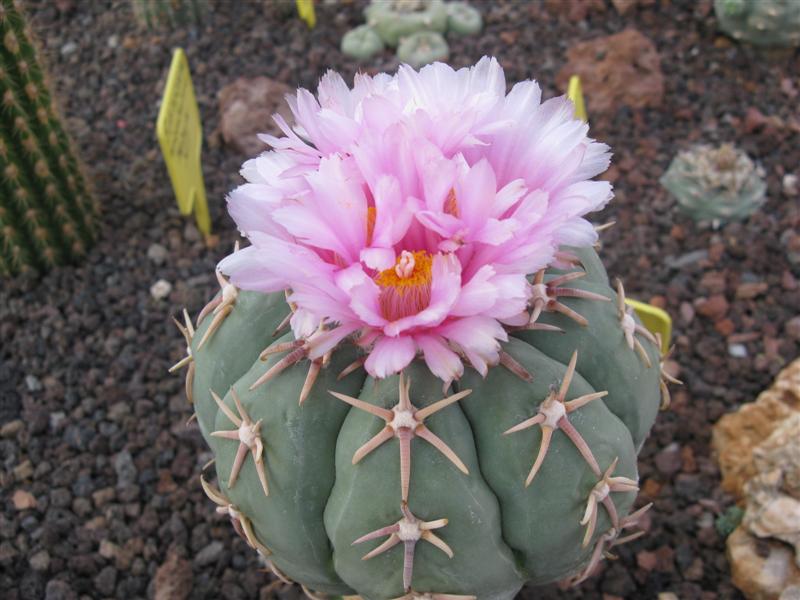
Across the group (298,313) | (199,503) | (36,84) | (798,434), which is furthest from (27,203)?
(798,434)

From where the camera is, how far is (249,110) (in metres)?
2.76

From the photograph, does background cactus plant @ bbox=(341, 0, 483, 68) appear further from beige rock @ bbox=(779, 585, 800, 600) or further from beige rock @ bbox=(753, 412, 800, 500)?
beige rock @ bbox=(779, 585, 800, 600)

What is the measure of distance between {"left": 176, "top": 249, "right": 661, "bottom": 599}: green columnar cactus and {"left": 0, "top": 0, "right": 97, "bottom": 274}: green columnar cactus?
1.16m

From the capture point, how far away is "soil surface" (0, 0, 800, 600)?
1.88 meters

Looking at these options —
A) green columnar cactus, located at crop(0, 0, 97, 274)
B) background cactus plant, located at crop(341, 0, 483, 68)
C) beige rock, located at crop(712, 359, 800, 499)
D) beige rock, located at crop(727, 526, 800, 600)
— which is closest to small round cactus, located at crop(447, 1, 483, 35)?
background cactus plant, located at crop(341, 0, 483, 68)

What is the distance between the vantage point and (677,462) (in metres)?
1.99

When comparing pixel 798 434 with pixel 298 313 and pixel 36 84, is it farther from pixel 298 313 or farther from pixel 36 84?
pixel 36 84

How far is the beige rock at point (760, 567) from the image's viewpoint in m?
1.67

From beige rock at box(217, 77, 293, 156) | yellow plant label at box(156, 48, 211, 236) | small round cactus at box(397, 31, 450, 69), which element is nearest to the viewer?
yellow plant label at box(156, 48, 211, 236)

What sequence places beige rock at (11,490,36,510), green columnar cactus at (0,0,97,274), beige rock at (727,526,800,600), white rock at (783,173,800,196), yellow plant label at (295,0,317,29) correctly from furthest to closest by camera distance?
1. yellow plant label at (295,0,317,29)
2. white rock at (783,173,800,196)
3. green columnar cactus at (0,0,97,274)
4. beige rock at (11,490,36,510)
5. beige rock at (727,526,800,600)

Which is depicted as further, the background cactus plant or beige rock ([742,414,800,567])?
the background cactus plant

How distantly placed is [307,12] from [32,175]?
126cm

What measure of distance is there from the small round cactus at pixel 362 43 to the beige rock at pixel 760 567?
6.46ft

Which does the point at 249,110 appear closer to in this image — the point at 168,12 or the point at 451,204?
the point at 168,12
